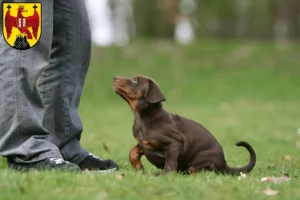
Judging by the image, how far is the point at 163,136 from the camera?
15.6 ft

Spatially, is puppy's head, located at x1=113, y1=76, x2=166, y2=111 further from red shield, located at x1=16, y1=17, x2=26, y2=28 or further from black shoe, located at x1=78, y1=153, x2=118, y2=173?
red shield, located at x1=16, y1=17, x2=26, y2=28

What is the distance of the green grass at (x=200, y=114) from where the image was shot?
3.86 metres

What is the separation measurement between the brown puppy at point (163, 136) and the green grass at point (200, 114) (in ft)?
0.73

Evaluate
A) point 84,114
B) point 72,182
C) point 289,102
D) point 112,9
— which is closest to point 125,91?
point 72,182

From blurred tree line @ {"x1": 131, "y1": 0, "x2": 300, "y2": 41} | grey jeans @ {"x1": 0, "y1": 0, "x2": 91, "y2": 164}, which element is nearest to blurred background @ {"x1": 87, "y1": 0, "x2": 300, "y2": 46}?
blurred tree line @ {"x1": 131, "y1": 0, "x2": 300, "y2": 41}

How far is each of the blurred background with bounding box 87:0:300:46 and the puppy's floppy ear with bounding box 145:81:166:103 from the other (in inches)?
669

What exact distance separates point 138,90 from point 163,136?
40 cm

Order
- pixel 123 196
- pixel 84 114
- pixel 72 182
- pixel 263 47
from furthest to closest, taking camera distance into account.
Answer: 1. pixel 263 47
2. pixel 84 114
3. pixel 72 182
4. pixel 123 196

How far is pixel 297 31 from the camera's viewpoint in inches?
1083

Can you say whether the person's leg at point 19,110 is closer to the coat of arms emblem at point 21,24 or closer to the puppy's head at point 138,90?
the coat of arms emblem at point 21,24

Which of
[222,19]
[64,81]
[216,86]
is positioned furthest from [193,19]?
[64,81]

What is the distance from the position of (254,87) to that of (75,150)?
13.7m

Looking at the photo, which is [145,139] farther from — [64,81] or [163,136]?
[64,81]

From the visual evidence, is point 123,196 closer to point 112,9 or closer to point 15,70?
point 15,70
